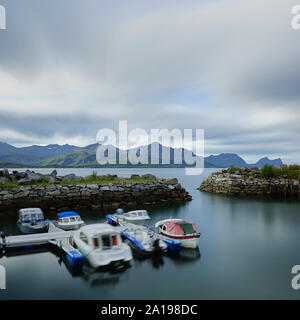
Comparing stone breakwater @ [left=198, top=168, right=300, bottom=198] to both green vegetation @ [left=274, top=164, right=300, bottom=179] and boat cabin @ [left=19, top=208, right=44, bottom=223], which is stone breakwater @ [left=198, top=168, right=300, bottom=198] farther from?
boat cabin @ [left=19, top=208, right=44, bottom=223]

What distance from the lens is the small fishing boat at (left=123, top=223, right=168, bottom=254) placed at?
16.2m

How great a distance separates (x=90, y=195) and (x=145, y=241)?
56.4 ft

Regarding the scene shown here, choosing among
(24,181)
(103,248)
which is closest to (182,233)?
(103,248)

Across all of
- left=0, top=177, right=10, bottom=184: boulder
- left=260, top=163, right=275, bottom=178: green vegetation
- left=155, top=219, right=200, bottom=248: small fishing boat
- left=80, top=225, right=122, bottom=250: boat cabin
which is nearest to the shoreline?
left=0, top=177, right=10, bottom=184: boulder

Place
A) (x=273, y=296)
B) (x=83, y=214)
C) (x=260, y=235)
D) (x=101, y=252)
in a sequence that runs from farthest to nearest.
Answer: (x=83, y=214) < (x=260, y=235) < (x=101, y=252) < (x=273, y=296)

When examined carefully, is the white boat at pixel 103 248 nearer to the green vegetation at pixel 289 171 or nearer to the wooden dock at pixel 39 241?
the wooden dock at pixel 39 241

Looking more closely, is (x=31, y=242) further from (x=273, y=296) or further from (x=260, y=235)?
(x=260, y=235)

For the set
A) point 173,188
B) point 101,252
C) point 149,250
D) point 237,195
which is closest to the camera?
point 101,252

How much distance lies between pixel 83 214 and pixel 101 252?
15.9 metres

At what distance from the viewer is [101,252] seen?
45.8ft

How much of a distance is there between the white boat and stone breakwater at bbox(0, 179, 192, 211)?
55.3ft

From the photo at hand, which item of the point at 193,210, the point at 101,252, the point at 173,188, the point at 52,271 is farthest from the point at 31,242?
the point at 173,188

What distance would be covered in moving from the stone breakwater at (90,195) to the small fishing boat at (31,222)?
9.04 metres

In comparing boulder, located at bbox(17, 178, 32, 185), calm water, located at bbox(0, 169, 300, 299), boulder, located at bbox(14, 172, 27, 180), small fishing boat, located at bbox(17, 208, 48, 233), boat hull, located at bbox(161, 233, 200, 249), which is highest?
boulder, located at bbox(14, 172, 27, 180)
